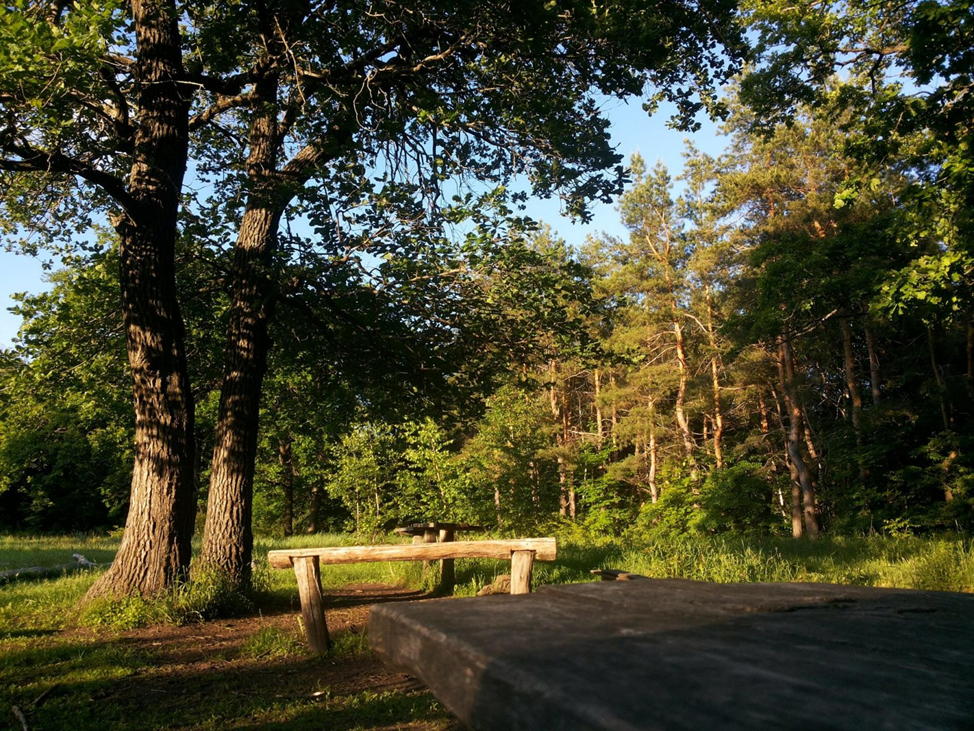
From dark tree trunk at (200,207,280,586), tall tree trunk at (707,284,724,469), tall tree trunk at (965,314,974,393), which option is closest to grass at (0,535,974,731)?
dark tree trunk at (200,207,280,586)

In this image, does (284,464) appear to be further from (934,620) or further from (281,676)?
(934,620)

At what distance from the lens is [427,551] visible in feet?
22.6

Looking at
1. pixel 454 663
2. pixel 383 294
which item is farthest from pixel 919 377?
pixel 454 663

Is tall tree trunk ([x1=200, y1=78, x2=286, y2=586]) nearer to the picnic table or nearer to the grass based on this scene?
the grass

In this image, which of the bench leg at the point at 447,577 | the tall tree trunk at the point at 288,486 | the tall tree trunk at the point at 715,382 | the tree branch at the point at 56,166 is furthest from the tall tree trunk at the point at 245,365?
the tall tree trunk at the point at 288,486

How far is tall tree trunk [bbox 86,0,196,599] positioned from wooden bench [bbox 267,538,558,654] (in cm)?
200

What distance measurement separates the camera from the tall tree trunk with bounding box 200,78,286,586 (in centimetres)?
876

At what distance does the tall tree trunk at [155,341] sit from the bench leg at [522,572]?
417 centimetres

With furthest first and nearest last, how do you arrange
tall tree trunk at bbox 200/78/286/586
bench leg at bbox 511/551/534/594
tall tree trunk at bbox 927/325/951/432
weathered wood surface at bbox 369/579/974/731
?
1. tall tree trunk at bbox 927/325/951/432
2. tall tree trunk at bbox 200/78/286/586
3. bench leg at bbox 511/551/534/594
4. weathered wood surface at bbox 369/579/974/731

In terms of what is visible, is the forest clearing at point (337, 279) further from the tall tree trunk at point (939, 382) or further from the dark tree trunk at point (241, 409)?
the tall tree trunk at point (939, 382)

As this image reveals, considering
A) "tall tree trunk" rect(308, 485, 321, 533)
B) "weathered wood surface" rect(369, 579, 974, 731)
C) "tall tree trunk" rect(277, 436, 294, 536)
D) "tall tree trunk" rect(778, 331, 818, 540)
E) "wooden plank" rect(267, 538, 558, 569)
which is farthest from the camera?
"tall tree trunk" rect(308, 485, 321, 533)

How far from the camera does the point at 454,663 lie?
3.67 feet

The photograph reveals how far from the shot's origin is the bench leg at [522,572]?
6.69 metres

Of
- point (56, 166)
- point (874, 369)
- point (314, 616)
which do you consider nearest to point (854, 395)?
point (874, 369)
